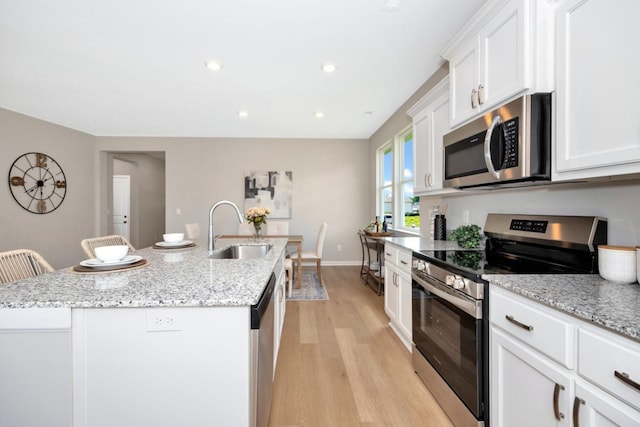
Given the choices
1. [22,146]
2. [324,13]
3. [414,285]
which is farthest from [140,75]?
[414,285]

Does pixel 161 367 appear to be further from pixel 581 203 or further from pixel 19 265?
pixel 581 203

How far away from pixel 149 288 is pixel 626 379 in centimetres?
145

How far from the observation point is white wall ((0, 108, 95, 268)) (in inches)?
163

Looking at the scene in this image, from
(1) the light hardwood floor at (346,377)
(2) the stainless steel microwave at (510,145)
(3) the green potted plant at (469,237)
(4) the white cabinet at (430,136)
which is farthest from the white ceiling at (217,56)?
(1) the light hardwood floor at (346,377)

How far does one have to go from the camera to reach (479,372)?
1330 millimetres

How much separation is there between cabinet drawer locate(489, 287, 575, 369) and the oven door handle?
0.06 metres

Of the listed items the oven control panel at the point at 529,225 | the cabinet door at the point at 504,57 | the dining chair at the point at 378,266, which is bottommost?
the dining chair at the point at 378,266

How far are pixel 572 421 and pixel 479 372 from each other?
436mm

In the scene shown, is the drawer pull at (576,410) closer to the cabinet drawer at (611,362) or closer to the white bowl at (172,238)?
the cabinet drawer at (611,362)

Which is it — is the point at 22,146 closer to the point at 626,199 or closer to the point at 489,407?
the point at 489,407

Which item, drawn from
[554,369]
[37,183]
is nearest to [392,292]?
[554,369]

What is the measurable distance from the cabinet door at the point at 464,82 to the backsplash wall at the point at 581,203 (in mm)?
596

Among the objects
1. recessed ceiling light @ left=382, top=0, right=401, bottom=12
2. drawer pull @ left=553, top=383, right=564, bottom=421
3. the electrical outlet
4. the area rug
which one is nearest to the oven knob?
drawer pull @ left=553, top=383, right=564, bottom=421

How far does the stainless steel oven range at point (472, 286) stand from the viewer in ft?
4.36
